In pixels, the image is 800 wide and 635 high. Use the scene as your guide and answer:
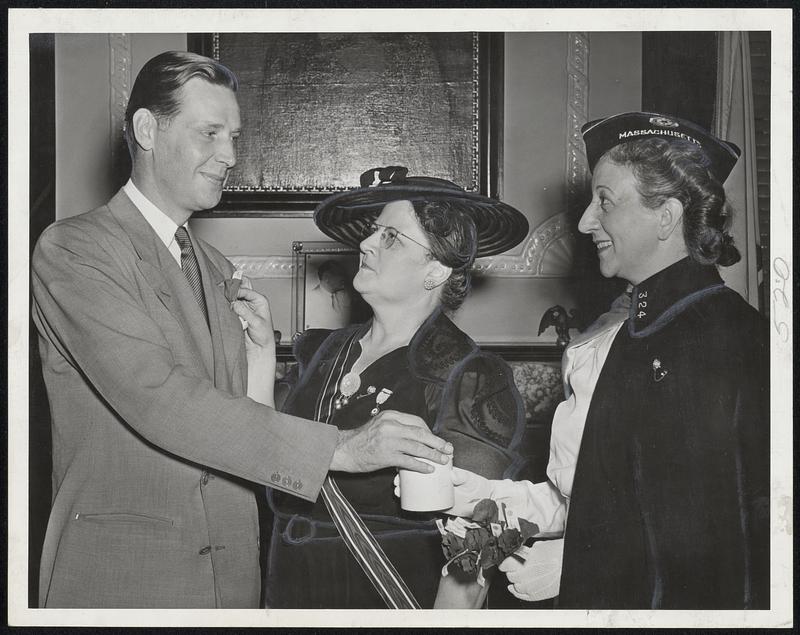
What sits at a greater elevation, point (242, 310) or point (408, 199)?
point (408, 199)

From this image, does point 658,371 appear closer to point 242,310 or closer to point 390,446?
point 390,446

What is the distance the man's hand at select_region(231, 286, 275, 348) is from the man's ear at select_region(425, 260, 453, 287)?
18.7 inches

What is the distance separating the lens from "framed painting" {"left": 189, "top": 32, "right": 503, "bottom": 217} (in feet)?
8.55

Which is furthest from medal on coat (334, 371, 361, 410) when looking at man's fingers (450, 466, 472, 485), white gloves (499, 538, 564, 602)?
white gloves (499, 538, 564, 602)

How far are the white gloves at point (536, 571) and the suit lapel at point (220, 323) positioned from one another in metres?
0.92

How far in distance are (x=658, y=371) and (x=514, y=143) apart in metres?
0.78

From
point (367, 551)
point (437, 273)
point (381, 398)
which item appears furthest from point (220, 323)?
point (367, 551)

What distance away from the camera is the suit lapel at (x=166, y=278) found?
238 cm

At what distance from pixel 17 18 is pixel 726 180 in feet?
6.77

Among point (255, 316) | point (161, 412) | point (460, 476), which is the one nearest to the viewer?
point (161, 412)

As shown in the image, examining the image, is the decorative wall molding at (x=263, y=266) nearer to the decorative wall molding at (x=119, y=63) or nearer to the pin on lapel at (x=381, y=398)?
the pin on lapel at (x=381, y=398)

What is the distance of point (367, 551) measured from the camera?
8.02 ft

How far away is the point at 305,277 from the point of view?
103 inches

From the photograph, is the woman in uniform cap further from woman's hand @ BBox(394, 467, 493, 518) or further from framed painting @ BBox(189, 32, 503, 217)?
framed painting @ BBox(189, 32, 503, 217)
